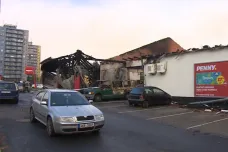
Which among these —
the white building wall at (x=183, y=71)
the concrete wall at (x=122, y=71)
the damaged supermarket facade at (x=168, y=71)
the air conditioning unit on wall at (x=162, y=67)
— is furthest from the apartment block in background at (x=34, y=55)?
the white building wall at (x=183, y=71)

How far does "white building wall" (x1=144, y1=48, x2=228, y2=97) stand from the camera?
1858cm

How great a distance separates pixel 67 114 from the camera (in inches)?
322

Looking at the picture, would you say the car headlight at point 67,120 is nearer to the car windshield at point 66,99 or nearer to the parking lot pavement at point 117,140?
the parking lot pavement at point 117,140

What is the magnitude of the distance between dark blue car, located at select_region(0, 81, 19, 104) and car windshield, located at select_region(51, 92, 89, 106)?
12953mm

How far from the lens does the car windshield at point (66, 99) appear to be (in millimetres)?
9195

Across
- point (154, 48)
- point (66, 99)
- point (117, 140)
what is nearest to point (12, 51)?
point (154, 48)

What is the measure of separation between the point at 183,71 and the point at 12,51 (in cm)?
8306

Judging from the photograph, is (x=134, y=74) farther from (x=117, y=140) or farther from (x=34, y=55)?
(x=34, y=55)

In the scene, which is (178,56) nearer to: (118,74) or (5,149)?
(118,74)

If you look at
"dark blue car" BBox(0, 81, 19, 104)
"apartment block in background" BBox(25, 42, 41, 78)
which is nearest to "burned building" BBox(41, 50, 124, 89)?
"dark blue car" BBox(0, 81, 19, 104)

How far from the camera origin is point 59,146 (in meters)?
7.24

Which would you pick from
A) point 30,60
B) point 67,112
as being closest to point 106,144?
point 67,112

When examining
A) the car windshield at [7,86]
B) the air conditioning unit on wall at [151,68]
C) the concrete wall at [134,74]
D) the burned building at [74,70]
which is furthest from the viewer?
the burned building at [74,70]

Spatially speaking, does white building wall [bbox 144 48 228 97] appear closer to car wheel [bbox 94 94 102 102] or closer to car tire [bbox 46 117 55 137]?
car wheel [bbox 94 94 102 102]
